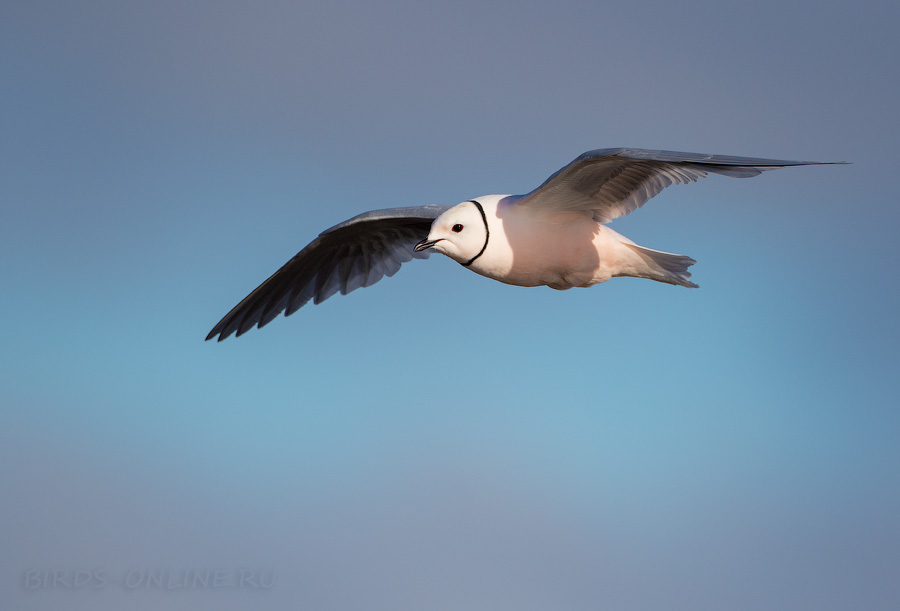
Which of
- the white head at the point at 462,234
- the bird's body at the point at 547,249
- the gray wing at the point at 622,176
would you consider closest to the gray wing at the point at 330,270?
the white head at the point at 462,234

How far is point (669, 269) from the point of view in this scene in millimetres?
5719

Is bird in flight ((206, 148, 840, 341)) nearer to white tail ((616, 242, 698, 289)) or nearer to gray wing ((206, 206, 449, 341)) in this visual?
white tail ((616, 242, 698, 289))

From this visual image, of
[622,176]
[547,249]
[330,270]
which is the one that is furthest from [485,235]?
[330,270]

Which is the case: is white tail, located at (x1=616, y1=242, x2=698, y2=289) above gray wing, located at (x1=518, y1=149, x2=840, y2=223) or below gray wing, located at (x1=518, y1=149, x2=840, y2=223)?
below

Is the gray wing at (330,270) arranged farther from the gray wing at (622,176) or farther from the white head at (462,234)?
the gray wing at (622,176)

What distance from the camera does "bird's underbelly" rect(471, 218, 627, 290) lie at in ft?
17.5

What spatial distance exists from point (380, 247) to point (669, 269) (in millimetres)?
2672

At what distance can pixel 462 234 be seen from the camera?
17.7 feet

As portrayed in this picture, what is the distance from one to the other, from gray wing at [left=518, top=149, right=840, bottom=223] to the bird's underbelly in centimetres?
15

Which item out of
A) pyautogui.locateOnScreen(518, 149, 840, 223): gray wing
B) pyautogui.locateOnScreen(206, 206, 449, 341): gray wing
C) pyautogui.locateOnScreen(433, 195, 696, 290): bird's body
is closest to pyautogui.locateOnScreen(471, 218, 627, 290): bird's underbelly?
pyautogui.locateOnScreen(433, 195, 696, 290): bird's body

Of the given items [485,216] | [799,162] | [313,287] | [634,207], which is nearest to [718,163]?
[799,162]

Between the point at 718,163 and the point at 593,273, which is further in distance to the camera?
the point at 593,273

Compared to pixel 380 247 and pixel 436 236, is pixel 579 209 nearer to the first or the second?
pixel 436 236

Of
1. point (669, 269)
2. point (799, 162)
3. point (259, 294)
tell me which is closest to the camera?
point (799, 162)
